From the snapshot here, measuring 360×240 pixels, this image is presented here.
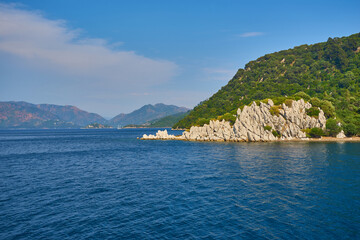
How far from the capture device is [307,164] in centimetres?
5825

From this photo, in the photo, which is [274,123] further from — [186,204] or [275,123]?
[186,204]

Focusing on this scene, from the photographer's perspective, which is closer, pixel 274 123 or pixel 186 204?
pixel 186 204

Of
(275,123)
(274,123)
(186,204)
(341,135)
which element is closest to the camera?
(186,204)

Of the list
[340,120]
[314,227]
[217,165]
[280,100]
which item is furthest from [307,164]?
[280,100]

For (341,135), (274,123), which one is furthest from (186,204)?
(341,135)

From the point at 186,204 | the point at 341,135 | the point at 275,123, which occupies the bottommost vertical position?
the point at 186,204

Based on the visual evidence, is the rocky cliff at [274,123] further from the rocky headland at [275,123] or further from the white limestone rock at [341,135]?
the white limestone rock at [341,135]

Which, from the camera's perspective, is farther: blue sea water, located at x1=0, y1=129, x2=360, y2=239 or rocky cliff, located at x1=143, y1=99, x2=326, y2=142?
rocky cliff, located at x1=143, y1=99, x2=326, y2=142

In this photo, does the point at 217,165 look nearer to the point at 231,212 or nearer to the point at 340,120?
the point at 231,212

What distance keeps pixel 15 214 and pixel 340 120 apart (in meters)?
148

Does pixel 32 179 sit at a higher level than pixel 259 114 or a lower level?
lower

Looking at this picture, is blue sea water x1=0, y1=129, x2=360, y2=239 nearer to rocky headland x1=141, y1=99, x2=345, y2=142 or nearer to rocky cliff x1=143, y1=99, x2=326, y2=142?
rocky headland x1=141, y1=99, x2=345, y2=142

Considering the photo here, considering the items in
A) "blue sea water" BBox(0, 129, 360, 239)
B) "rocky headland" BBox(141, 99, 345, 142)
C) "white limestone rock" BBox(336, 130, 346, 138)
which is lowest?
"blue sea water" BBox(0, 129, 360, 239)

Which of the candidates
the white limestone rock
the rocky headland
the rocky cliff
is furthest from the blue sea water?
the white limestone rock
